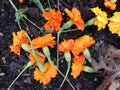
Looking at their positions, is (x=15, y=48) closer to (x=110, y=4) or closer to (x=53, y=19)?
(x=53, y=19)

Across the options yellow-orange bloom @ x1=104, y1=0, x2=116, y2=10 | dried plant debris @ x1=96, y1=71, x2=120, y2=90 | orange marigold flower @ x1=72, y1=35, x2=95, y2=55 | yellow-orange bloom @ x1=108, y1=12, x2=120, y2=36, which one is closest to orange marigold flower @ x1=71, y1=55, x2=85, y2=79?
orange marigold flower @ x1=72, y1=35, x2=95, y2=55

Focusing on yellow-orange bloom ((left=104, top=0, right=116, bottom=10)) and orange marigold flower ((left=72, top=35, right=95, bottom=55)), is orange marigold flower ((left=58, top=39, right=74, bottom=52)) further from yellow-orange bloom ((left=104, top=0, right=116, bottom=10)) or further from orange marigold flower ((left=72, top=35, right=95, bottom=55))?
yellow-orange bloom ((left=104, top=0, right=116, bottom=10))

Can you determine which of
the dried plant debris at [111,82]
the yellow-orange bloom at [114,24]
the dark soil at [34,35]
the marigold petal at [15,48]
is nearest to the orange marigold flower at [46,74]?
the dark soil at [34,35]

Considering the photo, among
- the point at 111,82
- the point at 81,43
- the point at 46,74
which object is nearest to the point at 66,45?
the point at 81,43

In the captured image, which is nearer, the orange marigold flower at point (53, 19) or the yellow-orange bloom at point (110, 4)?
the orange marigold flower at point (53, 19)

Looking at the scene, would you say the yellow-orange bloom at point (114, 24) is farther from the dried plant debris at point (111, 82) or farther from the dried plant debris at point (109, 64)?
the dried plant debris at point (111, 82)

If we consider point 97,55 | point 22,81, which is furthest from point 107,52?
point 22,81
